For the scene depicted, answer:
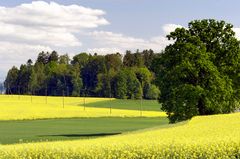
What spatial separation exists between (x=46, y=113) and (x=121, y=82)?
7473 centimetres

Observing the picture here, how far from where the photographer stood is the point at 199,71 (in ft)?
140

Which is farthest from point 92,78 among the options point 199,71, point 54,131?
point 199,71

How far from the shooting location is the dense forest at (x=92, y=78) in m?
154

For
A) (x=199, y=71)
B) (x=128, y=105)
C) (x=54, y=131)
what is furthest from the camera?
(x=128, y=105)

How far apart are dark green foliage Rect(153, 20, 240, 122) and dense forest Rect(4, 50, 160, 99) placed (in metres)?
105

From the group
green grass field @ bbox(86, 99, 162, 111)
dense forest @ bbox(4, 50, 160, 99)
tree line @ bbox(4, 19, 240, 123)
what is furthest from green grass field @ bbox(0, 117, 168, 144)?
dense forest @ bbox(4, 50, 160, 99)

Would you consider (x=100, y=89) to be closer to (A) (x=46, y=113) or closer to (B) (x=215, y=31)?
(A) (x=46, y=113)

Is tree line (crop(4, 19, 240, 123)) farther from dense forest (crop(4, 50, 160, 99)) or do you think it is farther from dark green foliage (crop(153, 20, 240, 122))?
dense forest (crop(4, 50, 160, 99))

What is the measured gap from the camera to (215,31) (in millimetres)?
44375

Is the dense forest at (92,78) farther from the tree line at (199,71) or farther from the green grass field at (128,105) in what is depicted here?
the tree line at (199,71)

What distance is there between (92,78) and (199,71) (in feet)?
451

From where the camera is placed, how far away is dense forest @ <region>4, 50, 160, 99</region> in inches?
6078

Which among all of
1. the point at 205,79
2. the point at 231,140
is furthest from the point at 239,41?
the point at 231,140

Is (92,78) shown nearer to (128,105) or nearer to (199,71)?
(128,105)
